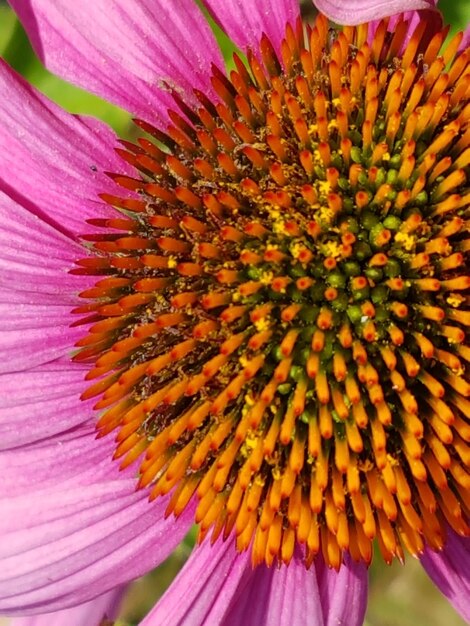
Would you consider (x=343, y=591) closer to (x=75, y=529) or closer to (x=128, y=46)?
(x=75, y=529)

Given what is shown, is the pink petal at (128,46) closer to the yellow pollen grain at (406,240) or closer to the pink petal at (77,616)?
the yellow pollen grain at (406,240)

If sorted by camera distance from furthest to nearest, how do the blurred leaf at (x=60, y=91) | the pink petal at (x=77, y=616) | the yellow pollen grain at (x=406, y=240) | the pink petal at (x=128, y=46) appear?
the blurred leaf at (x=60, y=91) → the pink petal at (x=77, y=616) → the pink petal at (x=128, y=46) → the yellow pollen grain at (x=406, y=240)

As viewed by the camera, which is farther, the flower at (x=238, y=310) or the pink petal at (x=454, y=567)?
the pink petal at (x=454, y=567)

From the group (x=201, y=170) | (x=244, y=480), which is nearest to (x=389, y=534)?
(x=244, y=480)

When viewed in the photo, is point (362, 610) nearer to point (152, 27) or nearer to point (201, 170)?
point (201, 170)

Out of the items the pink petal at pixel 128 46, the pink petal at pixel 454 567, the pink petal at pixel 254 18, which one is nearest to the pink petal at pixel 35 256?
the pink petal at pixel 128 46

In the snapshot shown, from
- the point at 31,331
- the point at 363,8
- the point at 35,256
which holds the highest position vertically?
the point at 363,8

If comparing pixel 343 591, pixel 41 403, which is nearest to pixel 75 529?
pixel 41 403

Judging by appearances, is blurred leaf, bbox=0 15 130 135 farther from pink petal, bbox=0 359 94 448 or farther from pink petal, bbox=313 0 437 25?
pink petal, bbox=313 0 437 25
